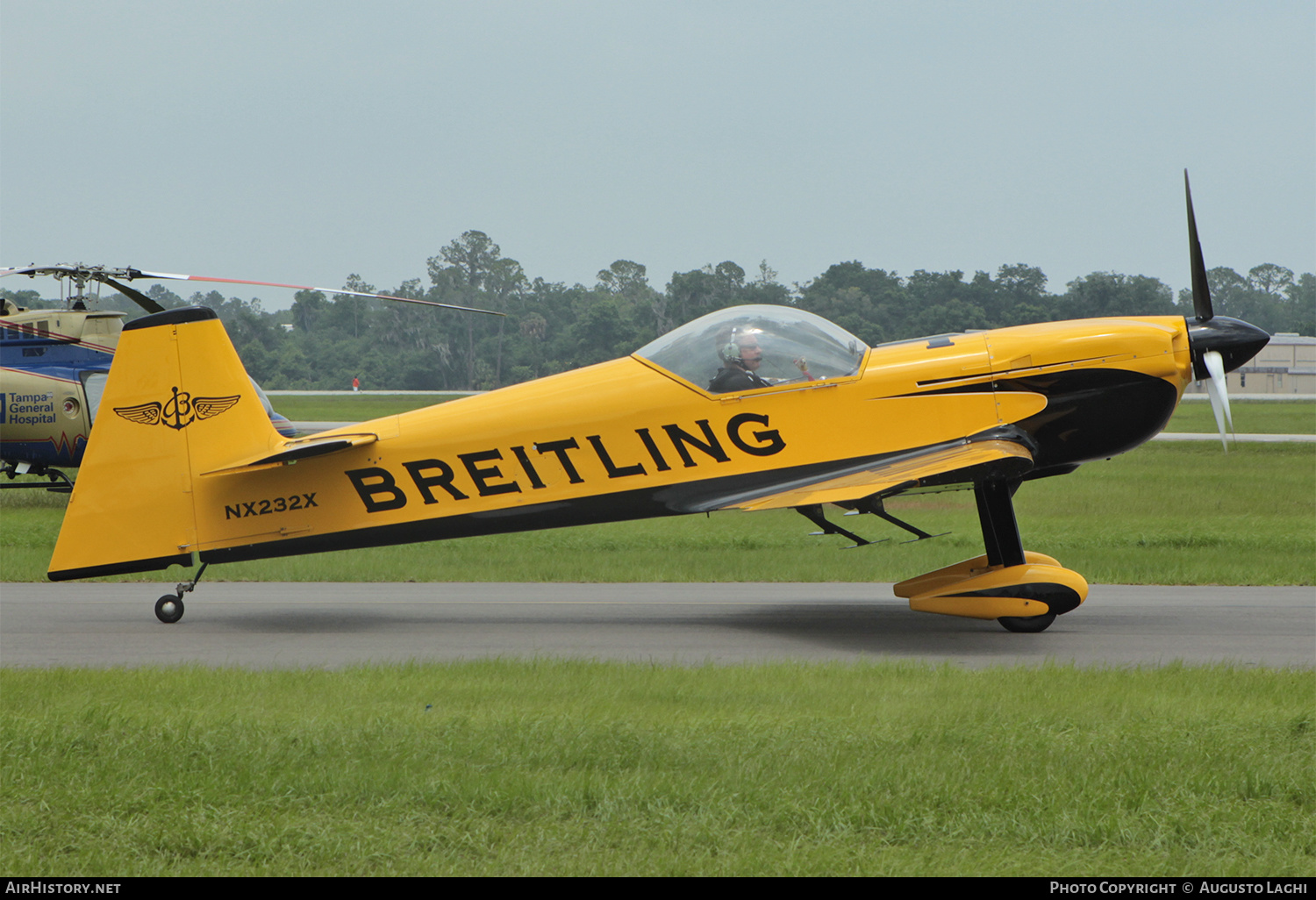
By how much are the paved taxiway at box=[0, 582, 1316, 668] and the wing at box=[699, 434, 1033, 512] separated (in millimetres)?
1196

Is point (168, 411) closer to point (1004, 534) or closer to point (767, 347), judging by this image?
point (767, 347)

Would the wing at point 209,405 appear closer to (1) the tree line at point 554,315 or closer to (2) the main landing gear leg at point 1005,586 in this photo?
(2) the main landing gear leg at point 1005,586

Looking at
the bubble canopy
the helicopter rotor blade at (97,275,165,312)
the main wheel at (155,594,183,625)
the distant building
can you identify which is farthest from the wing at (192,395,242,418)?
the distant building

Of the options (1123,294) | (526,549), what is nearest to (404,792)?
(526,549)

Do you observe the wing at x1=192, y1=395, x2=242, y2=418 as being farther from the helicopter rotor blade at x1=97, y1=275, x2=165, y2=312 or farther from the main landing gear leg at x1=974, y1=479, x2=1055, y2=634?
the main landing gear leg at x1=974, y1=479, x2=1055, y2=634

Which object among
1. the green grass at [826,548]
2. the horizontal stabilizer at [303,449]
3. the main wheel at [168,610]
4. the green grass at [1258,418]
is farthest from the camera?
the green grass at [1258,418]

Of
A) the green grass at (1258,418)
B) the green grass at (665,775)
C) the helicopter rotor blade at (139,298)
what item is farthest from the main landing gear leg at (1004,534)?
the green grass at (1258,418)

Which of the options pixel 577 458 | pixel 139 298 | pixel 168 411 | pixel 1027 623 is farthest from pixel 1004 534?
pixel 139 298

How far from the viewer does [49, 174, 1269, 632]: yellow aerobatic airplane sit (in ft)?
31.0

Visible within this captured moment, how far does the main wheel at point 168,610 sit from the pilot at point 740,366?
17.3 ft

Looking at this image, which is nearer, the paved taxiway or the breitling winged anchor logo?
the paved taxiway

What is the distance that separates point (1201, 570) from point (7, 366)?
17.4 meters

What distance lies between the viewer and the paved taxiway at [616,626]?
8578 millimetres

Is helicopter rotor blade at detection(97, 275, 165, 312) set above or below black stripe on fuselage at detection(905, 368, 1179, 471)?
above
